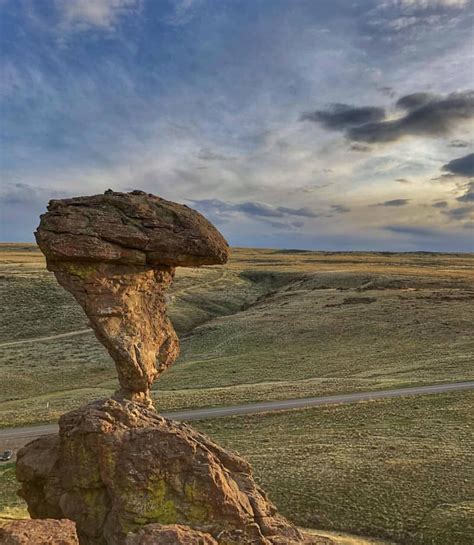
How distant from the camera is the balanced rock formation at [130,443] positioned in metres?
15.7

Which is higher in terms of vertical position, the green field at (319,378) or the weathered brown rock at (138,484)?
the weathered brown rock at (138,484)

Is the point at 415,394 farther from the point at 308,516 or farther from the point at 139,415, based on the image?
the point at 139,415

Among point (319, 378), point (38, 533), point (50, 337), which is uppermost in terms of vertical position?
point (38, 533)

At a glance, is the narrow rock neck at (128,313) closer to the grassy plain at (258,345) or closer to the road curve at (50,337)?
the grassy plain at (258,345)

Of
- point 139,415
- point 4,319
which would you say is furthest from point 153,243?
point 4,319

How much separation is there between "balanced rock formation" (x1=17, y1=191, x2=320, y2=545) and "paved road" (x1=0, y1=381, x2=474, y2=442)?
68.1ft

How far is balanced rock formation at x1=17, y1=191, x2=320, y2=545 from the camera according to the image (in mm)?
15656

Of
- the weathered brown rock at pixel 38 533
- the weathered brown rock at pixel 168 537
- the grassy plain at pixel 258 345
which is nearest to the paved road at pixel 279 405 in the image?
the grassy plain at pixel 258 345

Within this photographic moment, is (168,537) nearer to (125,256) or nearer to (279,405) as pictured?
(125,256)

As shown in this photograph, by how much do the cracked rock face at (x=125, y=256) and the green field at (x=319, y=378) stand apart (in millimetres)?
10635

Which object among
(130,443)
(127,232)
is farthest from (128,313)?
(130,443)

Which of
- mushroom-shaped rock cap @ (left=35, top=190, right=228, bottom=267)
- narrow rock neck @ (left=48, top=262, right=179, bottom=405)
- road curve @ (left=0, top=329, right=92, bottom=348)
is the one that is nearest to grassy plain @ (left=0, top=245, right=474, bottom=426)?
road curve @ (left=0, top=329, right=92, bottom=348)

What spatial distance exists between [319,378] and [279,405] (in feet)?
50.9

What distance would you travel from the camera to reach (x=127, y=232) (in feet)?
76.0
